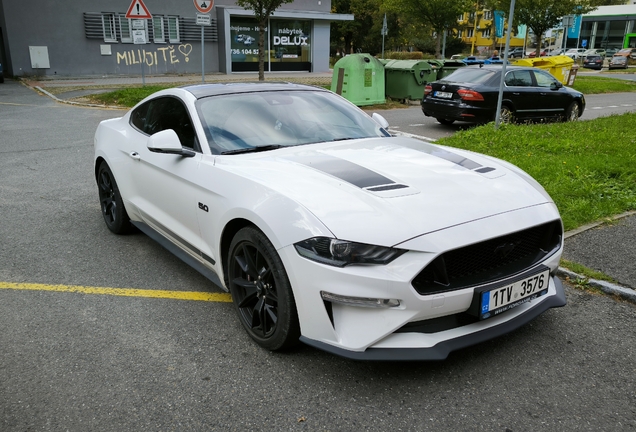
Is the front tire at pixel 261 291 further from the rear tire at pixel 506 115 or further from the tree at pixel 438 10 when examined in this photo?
the tree at pixel 438 10

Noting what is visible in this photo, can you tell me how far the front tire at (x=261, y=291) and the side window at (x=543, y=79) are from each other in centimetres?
1183

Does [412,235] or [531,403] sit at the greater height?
[412,235]

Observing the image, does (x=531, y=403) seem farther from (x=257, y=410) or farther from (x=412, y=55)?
(x=412, y=55)

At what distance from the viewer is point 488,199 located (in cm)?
313

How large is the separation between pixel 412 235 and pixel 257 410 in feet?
3.78

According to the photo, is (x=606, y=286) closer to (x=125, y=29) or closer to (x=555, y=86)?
(x=555, y=86)

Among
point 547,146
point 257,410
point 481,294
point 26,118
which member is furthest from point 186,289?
point 26,118

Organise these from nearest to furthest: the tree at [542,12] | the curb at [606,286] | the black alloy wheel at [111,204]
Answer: the curb at [606,286]
the black alloy wheel at [111,204]
the tree at [542,12]

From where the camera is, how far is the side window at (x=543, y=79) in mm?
13219

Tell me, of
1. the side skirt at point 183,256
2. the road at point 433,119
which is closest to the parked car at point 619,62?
the road at point 433,119

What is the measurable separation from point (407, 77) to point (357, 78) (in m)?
2.15

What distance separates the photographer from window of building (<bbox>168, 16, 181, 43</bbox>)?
2815 centimetres

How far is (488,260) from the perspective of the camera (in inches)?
118

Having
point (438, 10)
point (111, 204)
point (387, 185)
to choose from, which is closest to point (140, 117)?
point (111, 204)
